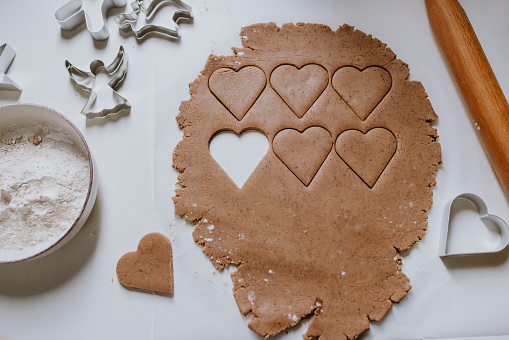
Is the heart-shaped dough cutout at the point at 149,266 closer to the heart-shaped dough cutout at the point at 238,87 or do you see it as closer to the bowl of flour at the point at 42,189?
the bowl of flour at the point at 42,189

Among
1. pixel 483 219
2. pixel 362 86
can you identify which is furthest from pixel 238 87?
pixel 483 219

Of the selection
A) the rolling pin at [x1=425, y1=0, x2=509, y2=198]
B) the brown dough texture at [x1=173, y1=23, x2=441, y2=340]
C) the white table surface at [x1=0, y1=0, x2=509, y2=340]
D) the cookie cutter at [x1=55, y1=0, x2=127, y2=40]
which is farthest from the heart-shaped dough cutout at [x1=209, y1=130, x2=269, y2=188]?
the rolling pin at [x1=425, y1=0, x2=509, y2=198]

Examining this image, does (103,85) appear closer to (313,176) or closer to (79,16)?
(79,16)

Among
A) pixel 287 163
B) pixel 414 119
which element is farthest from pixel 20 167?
pixel 414 119

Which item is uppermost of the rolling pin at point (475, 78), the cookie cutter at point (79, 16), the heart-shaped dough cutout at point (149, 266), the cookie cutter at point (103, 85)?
the rolling pin at point (475, 78)

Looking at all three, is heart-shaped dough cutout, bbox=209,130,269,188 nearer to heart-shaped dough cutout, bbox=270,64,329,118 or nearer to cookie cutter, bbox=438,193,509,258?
heart-shaped dough cutout, bbox=270,64,329,118

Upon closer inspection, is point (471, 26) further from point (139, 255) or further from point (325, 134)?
point (139, 255)

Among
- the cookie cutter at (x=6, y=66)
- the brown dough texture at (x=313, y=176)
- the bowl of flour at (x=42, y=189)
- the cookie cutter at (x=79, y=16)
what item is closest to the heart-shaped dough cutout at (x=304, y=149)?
the brown dough texture at (x=313, y=176)
